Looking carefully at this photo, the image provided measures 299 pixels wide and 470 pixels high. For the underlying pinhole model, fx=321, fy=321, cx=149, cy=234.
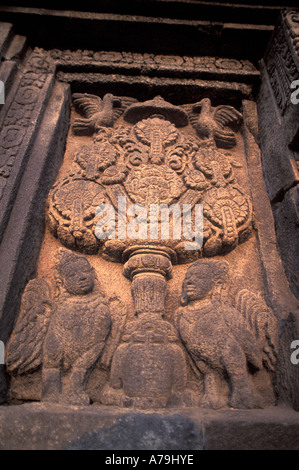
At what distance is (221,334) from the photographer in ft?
6.58

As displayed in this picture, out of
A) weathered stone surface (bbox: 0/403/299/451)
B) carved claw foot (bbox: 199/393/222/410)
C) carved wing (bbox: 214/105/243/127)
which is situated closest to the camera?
weathered stone surface (bbox: 0/403/299/451)

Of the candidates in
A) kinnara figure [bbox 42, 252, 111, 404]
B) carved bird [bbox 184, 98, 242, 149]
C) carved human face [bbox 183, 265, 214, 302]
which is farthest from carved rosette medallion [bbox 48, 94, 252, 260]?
kinnara figure [bbox 42, 252, 111, 404]

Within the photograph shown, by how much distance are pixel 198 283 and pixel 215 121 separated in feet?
6.10

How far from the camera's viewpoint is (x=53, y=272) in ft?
7.90

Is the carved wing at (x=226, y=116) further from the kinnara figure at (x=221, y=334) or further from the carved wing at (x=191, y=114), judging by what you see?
the kinnara figure at (x=221, y=334)

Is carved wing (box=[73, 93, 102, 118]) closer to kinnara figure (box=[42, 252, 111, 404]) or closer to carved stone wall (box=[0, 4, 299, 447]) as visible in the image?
carved stone wall (box=[0, 4, 299, 447])

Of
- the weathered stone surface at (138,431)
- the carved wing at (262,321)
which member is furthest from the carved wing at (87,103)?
the weathered stone surface at (138,431)

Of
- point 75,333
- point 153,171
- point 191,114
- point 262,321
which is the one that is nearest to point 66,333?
point 75,333

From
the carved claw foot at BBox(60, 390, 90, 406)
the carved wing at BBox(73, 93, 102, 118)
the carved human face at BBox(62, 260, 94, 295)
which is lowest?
the carved claw foot at BBox(60, 390, 90, 406)

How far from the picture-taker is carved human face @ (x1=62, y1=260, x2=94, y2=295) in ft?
7.12

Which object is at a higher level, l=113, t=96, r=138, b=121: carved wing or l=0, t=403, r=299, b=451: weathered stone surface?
l=113, t=96, r=138, b=121: carved wing

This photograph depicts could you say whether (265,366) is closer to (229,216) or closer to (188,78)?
(229,216)

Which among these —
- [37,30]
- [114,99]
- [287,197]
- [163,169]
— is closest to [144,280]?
[163,169]

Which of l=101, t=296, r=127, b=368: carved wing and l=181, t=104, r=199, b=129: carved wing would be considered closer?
l=101, t=296, r=127, b=368: carved wing
